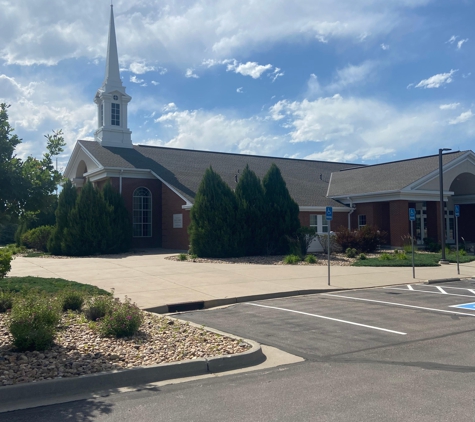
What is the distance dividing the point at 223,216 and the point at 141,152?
1178cm

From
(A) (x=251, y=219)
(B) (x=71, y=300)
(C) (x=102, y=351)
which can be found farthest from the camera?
(A) (x=251, y=219)

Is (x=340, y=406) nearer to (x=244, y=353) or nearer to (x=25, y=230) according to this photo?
(x=244, y=353)

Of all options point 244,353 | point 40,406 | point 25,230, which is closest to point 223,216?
point 25,230

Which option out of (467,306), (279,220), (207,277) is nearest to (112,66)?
(279,220)

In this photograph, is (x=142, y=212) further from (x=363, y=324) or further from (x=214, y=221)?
(x=363, y=324)

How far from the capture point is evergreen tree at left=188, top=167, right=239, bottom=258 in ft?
77.7

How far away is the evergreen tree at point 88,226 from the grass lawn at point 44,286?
1200cm

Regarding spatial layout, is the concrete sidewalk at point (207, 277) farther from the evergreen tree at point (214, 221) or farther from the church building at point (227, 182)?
the church building at point (227, 182)

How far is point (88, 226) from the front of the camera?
2608 centimetres

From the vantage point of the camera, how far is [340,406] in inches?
202

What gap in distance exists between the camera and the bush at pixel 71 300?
32.7 feet

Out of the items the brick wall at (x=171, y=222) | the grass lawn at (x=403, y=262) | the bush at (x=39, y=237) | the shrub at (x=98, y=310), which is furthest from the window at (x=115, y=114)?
the shrub at (x=98, y=310)

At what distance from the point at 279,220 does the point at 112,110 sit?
15.0 metres

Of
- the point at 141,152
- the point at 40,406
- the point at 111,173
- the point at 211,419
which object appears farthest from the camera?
the point at 141,152
